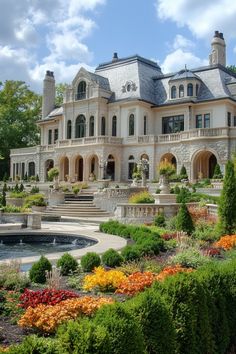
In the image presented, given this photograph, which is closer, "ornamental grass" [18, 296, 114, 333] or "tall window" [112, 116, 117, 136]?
"ornamental grass" [18, 296, 114, 333]

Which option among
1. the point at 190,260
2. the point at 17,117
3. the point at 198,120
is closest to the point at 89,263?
the point at 190,260

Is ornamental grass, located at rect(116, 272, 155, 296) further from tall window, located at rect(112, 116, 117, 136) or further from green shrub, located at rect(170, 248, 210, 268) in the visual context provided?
tall window, located at rect(112, 116, 117, 136)

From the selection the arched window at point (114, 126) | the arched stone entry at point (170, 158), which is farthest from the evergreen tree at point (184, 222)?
the arched window at point (114, 126)

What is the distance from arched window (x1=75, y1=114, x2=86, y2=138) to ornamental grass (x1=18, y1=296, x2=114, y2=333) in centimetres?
4342

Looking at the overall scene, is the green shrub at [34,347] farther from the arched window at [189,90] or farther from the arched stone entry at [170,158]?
the arched window at [189,90]

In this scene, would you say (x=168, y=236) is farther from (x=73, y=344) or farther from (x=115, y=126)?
(x=115, y=126)

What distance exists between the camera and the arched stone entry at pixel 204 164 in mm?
40156

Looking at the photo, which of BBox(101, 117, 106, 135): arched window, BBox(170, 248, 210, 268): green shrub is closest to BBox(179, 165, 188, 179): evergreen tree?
BBox(101, 117, 106, 135): arched window

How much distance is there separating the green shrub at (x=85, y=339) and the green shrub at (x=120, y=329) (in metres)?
0.11

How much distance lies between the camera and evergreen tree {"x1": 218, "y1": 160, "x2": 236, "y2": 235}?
16.0 m

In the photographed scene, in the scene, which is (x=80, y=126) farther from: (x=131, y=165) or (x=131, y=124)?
(x=131, y=165)

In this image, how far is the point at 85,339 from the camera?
4074mm

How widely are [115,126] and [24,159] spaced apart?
15808 millimetres

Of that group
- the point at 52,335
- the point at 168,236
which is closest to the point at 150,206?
the point at 168,236
